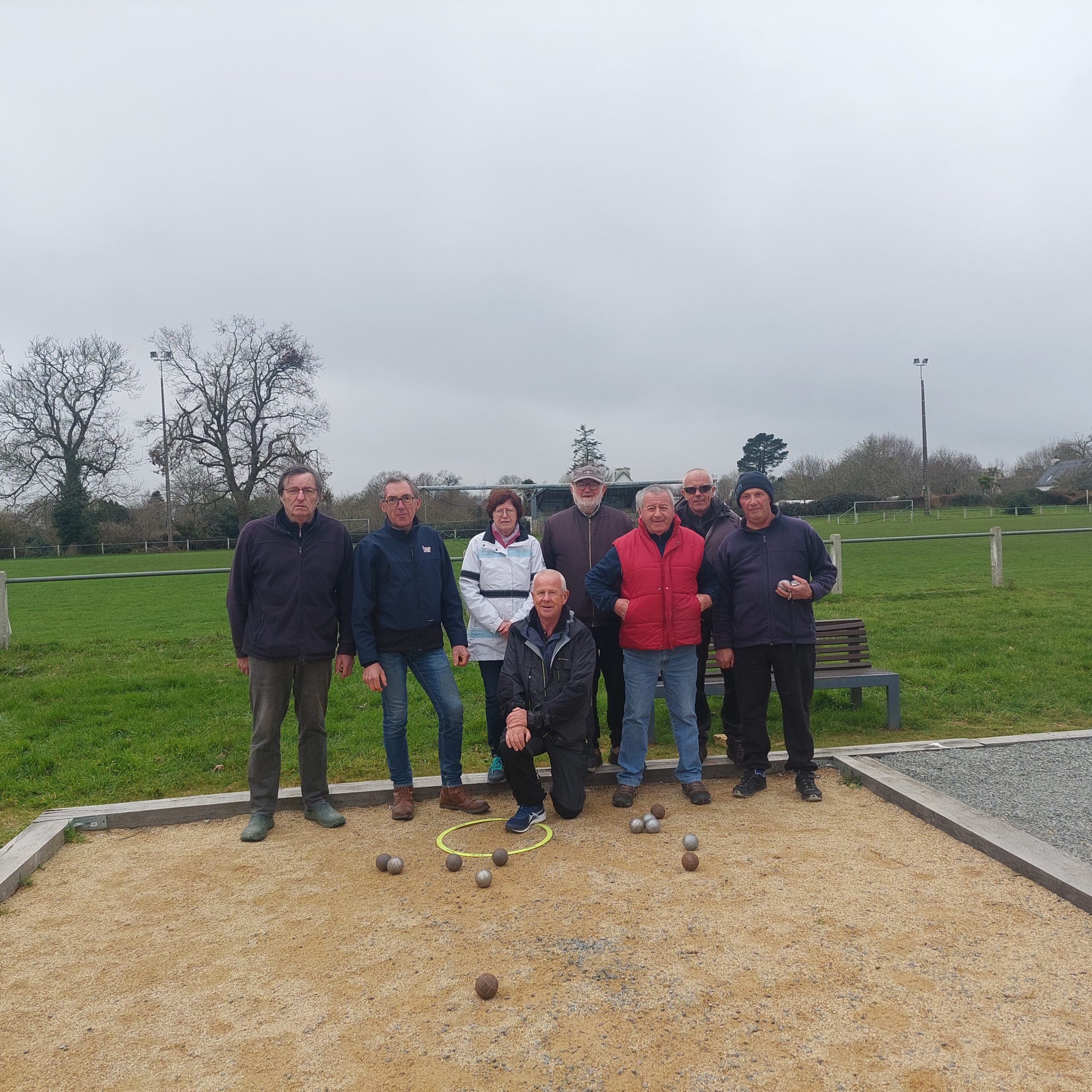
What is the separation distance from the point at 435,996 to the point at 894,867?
2.39 meters

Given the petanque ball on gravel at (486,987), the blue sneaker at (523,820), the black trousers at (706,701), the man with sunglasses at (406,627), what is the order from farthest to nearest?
the black trousers at (706,701), the man with sunglasses at (406,627), the blue sneaker at (523,820), the petanque ball on gravel at (486,987)

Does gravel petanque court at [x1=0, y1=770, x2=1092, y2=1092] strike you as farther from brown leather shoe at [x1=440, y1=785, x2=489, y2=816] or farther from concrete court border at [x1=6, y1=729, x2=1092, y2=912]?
brown leather shoe at [x1=440, y1=785, x2=489, y2=816]

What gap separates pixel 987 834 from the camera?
177 inches

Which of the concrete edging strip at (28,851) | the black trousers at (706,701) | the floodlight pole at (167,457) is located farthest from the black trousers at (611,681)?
the floodlight pole at (167,457)

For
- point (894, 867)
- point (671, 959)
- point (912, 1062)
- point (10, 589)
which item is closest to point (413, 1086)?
point (671, 959)

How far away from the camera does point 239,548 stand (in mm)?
5090

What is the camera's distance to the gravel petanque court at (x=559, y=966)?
9.18ft

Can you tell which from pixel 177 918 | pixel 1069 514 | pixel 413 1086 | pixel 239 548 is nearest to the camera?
pixel 413 1086

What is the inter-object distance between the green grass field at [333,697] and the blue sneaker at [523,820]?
4.01 ft

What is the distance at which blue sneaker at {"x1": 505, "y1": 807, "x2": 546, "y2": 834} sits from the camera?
16.3ft

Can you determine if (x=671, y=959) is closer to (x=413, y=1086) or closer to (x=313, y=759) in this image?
(x=413, y=1086)

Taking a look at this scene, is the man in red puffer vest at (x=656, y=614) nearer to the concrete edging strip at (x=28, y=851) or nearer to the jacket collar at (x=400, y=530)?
the jacket collar at (x=400, y=530)

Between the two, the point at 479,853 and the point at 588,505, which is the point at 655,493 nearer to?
the point at 588,505

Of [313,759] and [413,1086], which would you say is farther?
[313,759]
